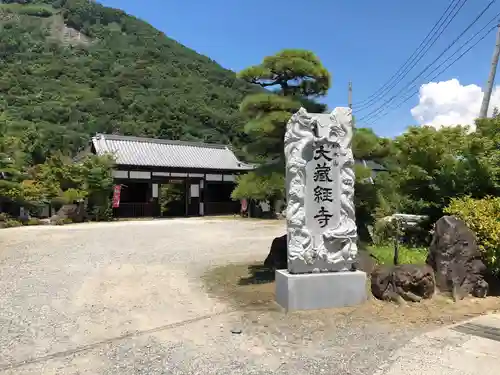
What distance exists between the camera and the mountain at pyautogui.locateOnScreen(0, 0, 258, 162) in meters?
41.2

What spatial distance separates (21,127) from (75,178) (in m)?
17.5

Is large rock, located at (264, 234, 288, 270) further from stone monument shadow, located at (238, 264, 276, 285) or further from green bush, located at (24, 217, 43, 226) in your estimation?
green bush, located at (24, 217, 43, 226)

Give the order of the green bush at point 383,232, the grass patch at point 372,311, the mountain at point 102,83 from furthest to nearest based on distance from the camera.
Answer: the mountain at point 102,83
the green bush at point 383,232
the grass patch at point 372,311

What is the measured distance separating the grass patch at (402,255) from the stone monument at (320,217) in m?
2.22

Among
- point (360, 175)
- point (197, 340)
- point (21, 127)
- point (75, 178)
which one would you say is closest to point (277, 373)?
point (197, 340)

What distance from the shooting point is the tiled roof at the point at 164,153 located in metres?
23.8

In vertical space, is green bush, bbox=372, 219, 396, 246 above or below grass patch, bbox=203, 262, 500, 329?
above

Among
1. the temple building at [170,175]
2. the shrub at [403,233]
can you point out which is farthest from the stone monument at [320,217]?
the temple building at [170,175]

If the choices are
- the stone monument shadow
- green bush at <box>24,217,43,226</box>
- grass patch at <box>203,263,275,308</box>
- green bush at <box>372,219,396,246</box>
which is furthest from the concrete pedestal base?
green bush at <box>24,217,43,226</box>

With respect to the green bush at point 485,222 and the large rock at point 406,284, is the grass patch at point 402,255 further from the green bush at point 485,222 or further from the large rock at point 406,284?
the large rock at point 406,284

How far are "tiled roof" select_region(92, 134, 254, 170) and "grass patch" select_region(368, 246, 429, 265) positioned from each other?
16886mm

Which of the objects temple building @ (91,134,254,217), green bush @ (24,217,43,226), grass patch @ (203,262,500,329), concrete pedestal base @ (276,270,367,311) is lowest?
grass patch @ (203,262,500,329)

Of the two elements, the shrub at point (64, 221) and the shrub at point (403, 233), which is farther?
the shrub at point (64, 221)

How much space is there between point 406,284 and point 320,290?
125 cm
